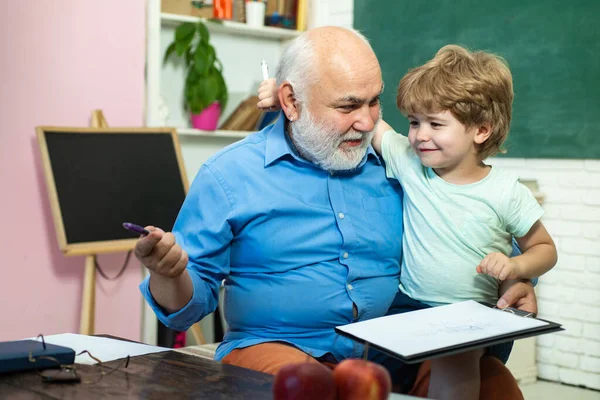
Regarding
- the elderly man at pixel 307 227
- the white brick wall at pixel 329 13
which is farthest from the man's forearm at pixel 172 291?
the white brick wall at pixel 329 13

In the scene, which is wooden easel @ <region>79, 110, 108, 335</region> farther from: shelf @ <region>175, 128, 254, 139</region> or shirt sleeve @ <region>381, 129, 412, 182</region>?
shirt sleeve @ <region>381, 129, 412, 182</region>

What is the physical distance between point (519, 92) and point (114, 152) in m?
1.93

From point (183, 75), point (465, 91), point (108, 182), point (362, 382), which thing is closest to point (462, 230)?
point (465, 91)

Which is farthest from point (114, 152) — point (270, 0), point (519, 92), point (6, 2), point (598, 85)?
point (598, 85)

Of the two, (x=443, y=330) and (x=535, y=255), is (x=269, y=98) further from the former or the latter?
(x=443, y=330)

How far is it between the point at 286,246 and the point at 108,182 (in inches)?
66.2

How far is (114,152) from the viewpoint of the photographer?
3.44m

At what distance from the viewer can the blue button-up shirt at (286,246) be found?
1.86 meters

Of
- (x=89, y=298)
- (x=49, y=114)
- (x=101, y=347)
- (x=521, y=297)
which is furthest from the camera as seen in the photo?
(x=49, y=114)

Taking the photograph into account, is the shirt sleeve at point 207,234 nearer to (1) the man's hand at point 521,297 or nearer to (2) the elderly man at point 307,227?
(2) the elderly man at point 307,227

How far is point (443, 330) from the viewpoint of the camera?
4.72 feet

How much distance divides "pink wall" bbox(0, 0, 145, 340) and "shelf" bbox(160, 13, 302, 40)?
361mm

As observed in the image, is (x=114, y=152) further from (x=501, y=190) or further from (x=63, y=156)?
(x=501, y=190)

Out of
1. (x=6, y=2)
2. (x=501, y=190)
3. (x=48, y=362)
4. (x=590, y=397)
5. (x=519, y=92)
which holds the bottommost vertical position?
(x=590, y=397)
